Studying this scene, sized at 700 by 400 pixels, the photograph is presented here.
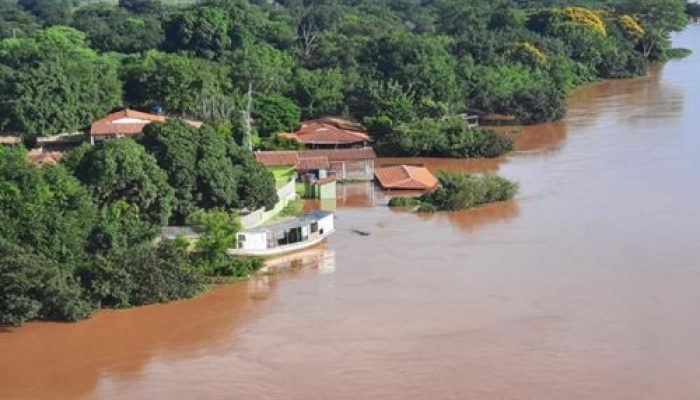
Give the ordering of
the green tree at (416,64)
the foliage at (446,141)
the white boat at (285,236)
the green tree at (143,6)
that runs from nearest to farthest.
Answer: the white boat at (285,236) → the foliage at (446,141) → the green tree at (416,64) → the green tree at (143,6)

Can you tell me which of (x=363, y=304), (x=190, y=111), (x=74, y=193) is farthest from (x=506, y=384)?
(x=190, y=111)

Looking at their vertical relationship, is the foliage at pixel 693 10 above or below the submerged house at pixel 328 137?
above

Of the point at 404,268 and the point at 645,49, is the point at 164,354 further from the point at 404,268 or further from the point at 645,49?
the point at 645,49

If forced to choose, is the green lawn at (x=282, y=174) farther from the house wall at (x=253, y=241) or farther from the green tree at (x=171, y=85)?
the green tree at (x=171, y=85)

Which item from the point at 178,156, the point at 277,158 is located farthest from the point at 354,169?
the point at 178,156

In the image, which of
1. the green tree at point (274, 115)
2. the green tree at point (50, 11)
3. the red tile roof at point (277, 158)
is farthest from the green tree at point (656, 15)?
the red tile roof at point (277, 158)

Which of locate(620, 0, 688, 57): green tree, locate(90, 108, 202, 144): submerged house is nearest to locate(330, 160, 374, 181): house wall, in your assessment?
locate(90, 108, 202, 144): submerged house
